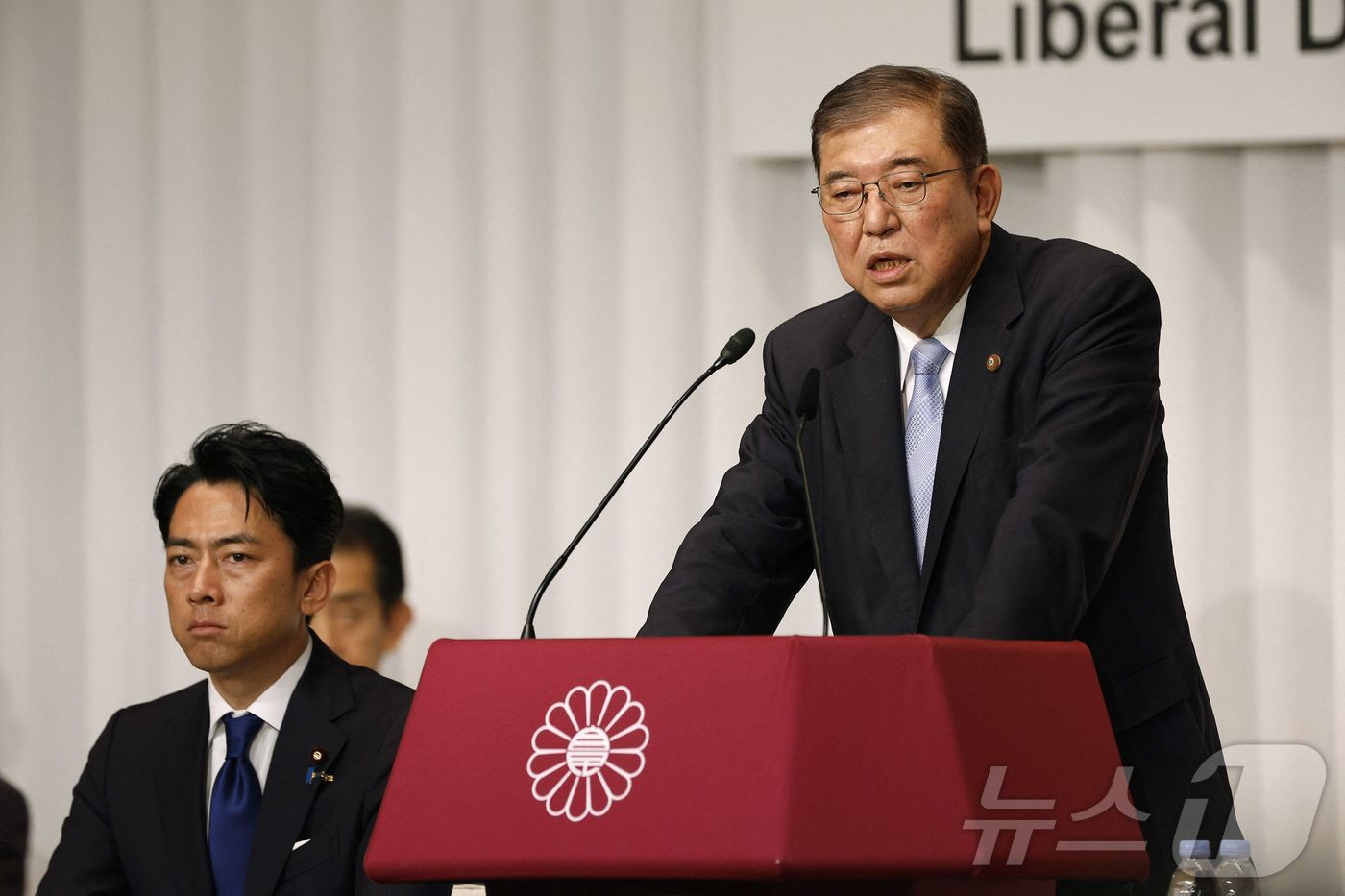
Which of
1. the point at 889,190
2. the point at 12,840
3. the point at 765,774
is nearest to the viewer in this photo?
the point at 765,774

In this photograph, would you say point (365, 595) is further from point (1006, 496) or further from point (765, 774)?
point (765, 774)

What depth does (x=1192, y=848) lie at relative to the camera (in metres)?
1.72

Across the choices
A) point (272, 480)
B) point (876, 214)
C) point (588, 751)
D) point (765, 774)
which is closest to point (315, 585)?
point (272, 480)

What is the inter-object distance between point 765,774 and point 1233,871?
2.90 ft

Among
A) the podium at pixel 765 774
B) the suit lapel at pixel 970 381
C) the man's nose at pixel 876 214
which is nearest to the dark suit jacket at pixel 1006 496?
the suit lapel at pixel 970 381

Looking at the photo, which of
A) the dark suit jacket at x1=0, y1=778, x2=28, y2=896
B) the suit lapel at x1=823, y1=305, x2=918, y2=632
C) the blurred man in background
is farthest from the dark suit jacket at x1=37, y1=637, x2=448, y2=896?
the blurred man in background

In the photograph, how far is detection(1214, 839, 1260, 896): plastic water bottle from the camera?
175 centimetres

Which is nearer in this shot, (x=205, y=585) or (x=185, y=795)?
(x=185, y=795)

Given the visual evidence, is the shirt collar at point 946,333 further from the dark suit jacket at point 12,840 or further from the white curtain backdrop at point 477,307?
the white curtain backdrop at point 477,307

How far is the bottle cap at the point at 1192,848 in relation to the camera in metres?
1.71

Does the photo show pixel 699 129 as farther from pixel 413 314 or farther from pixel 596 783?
pixel 596 783

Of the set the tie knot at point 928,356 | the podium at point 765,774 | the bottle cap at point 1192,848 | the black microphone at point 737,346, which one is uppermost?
the black microphone at point 737,346

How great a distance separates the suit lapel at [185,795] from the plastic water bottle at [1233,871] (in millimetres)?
1197

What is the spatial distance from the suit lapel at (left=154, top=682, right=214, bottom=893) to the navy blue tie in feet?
0.05
